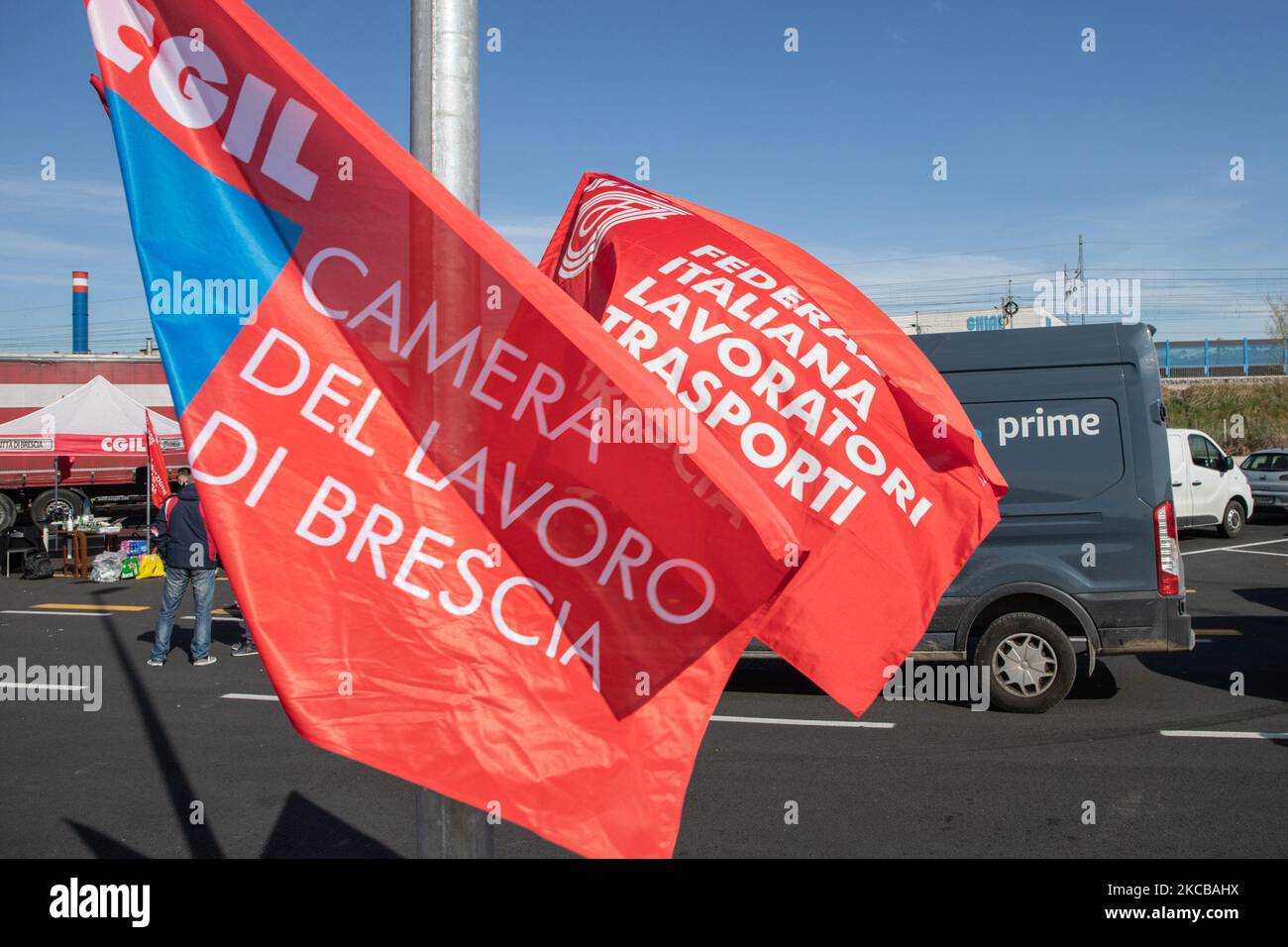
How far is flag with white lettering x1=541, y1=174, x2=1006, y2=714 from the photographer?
2.68 m

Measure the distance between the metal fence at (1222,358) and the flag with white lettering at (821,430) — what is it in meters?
39.6

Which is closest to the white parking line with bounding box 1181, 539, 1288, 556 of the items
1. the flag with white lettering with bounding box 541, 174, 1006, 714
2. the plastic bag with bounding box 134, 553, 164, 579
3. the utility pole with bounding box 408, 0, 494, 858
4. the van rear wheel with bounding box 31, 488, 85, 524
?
the flag with white lettering with bounding box 541, 174, 1006, 714

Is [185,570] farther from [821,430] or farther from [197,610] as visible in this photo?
[821,430]

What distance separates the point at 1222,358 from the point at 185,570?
129 feet

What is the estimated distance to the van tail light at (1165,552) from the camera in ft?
23.8

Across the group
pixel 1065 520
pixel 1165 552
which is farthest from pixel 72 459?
pixel 1165 552

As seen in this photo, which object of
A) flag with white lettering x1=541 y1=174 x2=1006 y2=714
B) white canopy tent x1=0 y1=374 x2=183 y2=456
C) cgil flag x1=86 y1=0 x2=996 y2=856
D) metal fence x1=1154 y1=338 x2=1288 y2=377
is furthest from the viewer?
metal fence x1=1154 y1=338 x2=1288 y2=377

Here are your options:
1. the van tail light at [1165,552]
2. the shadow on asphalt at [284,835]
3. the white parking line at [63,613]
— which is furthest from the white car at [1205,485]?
the white parking line at [63,613]

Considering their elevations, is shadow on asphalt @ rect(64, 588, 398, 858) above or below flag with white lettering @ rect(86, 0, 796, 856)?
below

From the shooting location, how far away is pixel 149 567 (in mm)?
16547

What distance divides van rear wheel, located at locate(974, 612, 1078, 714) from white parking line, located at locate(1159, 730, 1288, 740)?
781 millimetres

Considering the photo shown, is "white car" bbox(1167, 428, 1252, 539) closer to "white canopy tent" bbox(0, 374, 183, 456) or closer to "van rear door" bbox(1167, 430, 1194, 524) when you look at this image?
"van rear door" bbox(1167, 430, 1194, 524)
